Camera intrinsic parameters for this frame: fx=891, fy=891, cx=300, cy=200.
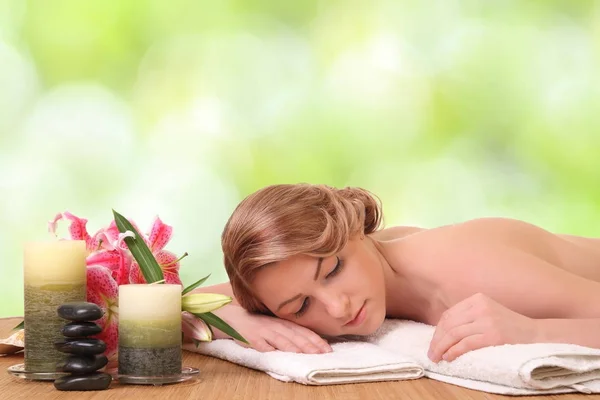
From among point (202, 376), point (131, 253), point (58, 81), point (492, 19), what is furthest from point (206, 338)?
point (492, 19)

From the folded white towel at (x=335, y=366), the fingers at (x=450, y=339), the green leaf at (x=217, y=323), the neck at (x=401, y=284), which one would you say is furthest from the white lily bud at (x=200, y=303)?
the neck at (x=401, y=284)

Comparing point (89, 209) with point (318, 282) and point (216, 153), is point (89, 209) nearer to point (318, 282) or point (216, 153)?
point (216, 153)

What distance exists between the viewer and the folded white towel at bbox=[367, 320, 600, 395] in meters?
1.46

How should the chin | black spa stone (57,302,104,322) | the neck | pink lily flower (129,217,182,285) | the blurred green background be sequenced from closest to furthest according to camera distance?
black spa stone (57,302,104,322) → pink lily flower (129,217,182,285) → the chin → the neck → the blurred green background

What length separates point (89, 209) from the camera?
12.4 ft

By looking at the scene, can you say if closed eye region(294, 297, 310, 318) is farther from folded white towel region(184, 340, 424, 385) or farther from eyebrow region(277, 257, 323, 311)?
folded white towel region(184, 340, 424, 385)

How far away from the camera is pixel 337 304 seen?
182cm

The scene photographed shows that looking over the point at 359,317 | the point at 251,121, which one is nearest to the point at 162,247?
the point at 359,317

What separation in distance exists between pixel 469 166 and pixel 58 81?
1.81 metres

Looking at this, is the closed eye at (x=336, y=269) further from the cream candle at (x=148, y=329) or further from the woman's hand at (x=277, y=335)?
the cream candle at (x=148, y=329)

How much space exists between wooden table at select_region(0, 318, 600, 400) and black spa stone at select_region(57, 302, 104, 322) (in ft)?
0.42

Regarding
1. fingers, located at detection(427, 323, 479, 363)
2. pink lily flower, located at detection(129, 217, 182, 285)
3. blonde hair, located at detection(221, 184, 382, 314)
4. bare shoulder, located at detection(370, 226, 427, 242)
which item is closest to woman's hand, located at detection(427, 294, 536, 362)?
fingers, located at detection(427, 323, 479, 363)

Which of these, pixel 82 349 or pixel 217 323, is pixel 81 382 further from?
pixel 217 323

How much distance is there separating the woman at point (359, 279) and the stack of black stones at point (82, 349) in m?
0.43
